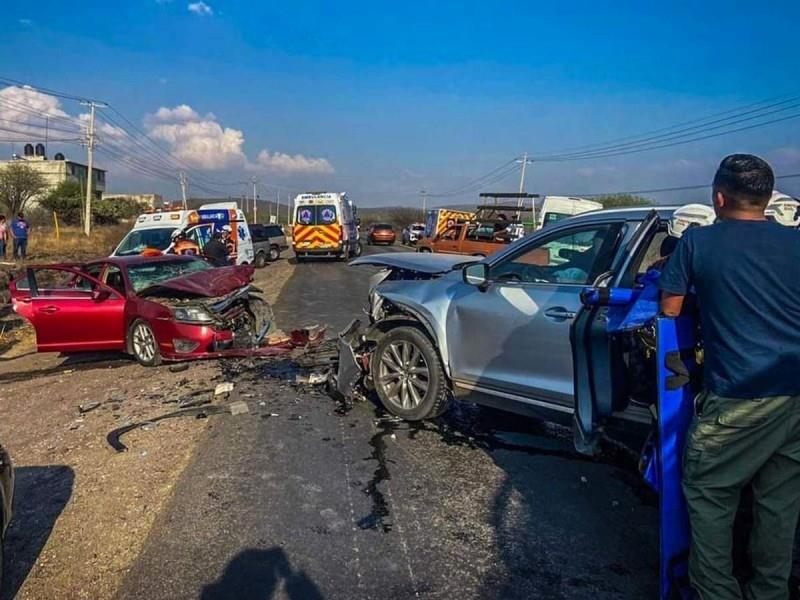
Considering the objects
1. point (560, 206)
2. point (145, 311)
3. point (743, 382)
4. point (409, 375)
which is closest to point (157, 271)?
point (145, 311)

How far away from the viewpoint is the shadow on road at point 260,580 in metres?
2.91

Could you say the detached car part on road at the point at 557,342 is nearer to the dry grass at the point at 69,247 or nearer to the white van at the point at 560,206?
the white van at the point at 560,206

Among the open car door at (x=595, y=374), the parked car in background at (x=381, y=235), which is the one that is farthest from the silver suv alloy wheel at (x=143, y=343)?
the parked car in background at (x=381, y=235)

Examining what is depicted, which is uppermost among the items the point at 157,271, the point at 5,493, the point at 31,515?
the point at 157,271

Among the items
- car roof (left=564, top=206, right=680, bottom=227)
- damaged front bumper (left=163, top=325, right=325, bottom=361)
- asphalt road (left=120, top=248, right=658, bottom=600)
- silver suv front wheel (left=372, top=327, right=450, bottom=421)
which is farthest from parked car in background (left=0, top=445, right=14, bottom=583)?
damaged front bumper (left=163, top=325, right=325, bottom=361)

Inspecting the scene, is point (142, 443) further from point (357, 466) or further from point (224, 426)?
point (357, 466)

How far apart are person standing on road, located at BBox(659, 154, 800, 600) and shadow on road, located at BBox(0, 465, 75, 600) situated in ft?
10.6

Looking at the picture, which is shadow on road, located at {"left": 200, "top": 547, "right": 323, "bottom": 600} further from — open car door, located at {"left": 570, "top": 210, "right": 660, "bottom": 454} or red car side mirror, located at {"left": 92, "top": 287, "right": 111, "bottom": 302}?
red car side mirror, located at {"left": 92, "top": 287, "right": 111, "bottom": 302}

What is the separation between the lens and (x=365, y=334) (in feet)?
19.2

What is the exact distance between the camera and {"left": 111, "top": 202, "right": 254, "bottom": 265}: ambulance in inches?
701

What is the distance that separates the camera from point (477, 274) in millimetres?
4887

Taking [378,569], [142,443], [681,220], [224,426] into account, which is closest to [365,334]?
[224,426]

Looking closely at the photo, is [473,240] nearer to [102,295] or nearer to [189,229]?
[189,229]

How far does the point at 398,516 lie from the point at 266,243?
25.6m
